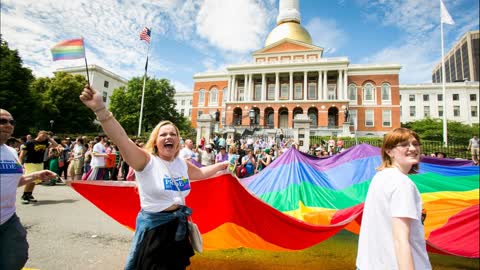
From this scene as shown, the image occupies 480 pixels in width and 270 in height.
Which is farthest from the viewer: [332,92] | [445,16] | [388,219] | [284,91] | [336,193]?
[284,91]

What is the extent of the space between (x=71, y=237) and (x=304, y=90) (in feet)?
135

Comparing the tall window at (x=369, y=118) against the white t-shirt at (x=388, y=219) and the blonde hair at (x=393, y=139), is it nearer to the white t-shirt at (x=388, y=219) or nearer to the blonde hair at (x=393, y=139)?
the blonde hair at (x=393, y=139)

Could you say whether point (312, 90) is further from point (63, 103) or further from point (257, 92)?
point (63, 103)

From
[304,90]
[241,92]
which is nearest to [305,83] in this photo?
[304,90]

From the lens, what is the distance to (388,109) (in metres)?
40.0

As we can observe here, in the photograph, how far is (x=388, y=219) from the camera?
59.9 inches

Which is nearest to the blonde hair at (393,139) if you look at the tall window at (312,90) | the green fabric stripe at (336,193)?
the green fabric stripe at (336,193)

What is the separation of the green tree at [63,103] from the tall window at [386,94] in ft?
Answer: 161

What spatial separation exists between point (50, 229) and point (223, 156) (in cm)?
643

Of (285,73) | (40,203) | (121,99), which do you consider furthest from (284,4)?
(40,203)

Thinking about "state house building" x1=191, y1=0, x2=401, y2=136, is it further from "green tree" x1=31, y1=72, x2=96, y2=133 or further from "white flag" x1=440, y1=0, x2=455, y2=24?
"green tree" x1=31, y1=72, x2=96, y2=133

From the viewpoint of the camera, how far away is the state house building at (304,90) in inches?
1569

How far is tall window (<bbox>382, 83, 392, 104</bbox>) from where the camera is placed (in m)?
40.0

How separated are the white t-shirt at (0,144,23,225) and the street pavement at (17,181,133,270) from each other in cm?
173
